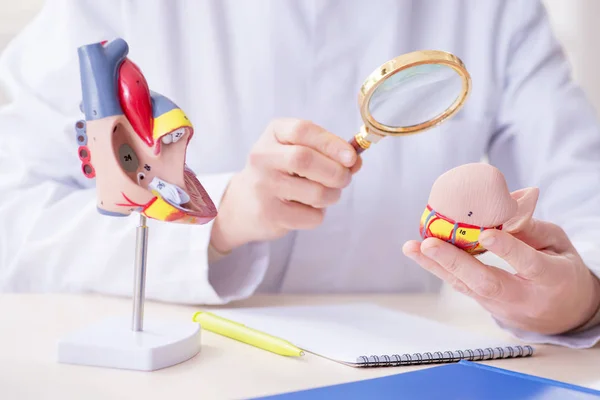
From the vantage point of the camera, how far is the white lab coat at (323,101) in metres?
1.33

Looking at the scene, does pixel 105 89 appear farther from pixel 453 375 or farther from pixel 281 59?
pixel 281 59

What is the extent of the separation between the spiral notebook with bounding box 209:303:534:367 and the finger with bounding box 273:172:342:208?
0.15 metres

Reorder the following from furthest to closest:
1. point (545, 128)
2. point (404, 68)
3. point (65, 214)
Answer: point (545, 128) < point (65, 214) < point (404, 68)

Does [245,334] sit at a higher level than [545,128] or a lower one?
lower

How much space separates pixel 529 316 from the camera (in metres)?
0.92

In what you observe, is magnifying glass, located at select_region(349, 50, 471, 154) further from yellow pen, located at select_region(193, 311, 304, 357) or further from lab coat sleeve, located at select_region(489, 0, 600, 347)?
lab coat sleeve, located at select_region(489, 0, 600, 347)

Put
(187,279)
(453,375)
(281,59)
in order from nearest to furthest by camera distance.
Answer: (453,375) < (187,279) < (281,59)

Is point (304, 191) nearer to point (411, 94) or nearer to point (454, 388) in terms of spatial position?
point (411, 94)

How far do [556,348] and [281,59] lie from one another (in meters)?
0.72

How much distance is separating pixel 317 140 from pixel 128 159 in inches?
11.5

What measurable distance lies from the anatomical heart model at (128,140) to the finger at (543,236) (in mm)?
396

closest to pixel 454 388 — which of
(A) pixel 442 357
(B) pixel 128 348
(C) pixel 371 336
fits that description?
(A) pixel 442 357

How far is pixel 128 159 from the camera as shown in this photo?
768 mm

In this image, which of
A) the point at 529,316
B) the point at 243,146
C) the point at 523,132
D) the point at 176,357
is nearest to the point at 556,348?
the point at 529,316
